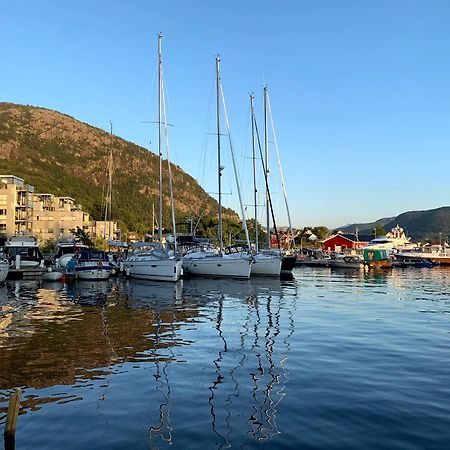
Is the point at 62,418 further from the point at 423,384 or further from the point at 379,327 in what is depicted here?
the point at 379,327

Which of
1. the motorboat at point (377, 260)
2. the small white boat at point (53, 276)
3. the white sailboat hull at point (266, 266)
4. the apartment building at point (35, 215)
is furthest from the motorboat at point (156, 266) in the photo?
the motorboat at point (377, 260)

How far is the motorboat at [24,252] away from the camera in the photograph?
52434 millimetres

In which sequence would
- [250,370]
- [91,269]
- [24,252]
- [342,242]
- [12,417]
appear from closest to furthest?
[12,417] → [250,370] → [91,269] → [24,252] → [342,242]

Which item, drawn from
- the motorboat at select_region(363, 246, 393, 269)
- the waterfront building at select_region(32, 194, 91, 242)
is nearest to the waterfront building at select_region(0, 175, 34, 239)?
the waterfront building at select_region(32, 194, 91, 242)

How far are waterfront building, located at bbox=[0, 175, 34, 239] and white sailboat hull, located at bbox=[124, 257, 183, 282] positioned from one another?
59.7 m

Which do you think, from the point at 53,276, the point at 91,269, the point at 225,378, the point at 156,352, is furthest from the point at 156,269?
the point at 225,378

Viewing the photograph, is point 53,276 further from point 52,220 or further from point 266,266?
point 52,220

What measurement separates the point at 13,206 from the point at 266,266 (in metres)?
69.8

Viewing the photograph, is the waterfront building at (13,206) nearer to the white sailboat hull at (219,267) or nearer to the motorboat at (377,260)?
the white sailboat hull at (219,267)

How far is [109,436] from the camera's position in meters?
9.09

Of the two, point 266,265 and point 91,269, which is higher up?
point 91,269

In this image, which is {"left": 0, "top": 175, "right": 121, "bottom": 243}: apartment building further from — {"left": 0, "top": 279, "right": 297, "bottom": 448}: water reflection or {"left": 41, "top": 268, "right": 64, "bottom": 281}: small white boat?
{"left": 0, "top": 279, "right": 297, "bottom": 448}: water reflection

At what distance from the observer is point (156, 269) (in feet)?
156

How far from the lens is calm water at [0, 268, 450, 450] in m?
9.20
